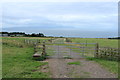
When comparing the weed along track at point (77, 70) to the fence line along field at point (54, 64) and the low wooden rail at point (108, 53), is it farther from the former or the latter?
the low wooden rail at point (108, 53)

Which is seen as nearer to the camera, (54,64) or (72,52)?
(54,64)

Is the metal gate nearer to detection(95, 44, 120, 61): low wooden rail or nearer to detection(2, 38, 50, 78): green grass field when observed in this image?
detection(95, 44, 120, 61): low wooden rail

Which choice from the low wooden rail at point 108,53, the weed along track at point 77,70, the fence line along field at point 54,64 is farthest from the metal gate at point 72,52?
the weed along track at point 77,70

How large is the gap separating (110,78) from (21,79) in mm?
3168

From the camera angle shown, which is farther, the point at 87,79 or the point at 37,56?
the point at 37,56

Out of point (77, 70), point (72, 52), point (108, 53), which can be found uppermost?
point (108, 53)

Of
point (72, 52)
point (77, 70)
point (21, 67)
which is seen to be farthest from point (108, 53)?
point (21, 67)

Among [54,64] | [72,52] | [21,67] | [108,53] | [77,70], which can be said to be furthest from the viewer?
[72,52]

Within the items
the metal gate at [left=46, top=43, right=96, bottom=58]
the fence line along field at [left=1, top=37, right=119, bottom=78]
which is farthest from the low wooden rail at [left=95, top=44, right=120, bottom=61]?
the metal gate at [left=46, top=43, right=96, bottom=58]

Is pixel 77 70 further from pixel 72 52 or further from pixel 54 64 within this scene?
pixel 72 52

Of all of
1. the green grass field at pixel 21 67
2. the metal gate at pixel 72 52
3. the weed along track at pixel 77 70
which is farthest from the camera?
the metal gate at pixel 72 52

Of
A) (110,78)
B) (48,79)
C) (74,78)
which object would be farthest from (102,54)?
(48,79)

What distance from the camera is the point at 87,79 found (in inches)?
176

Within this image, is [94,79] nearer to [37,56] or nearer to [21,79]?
[21,79]
